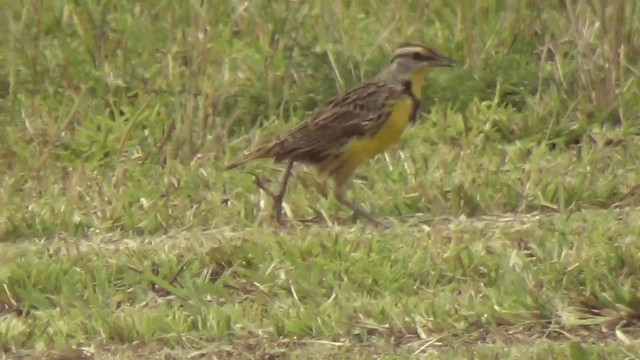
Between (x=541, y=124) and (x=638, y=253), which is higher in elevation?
(x=638, y=253)

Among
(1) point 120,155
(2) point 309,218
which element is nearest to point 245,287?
(2) point 309,218

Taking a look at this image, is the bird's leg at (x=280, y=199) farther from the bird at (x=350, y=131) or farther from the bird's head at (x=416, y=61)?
the bird's head at (x=416, y=61)

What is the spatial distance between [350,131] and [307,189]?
0.40 m

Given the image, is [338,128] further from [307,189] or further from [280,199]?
[280,199]

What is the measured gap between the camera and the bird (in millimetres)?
8453

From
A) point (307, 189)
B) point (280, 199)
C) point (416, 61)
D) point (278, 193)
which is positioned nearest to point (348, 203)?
point (280, 199)

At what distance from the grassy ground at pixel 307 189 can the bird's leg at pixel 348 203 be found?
0.06 m

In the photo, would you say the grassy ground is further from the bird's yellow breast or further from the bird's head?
the bird's head

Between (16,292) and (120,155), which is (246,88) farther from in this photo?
(16,292)

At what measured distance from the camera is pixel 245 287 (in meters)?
7.24

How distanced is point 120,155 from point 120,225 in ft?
3.32

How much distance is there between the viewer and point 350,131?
849 centimetres

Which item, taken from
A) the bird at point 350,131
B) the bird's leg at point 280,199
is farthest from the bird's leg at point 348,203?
the bird's leg at point 280,199

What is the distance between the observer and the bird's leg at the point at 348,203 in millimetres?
8028
